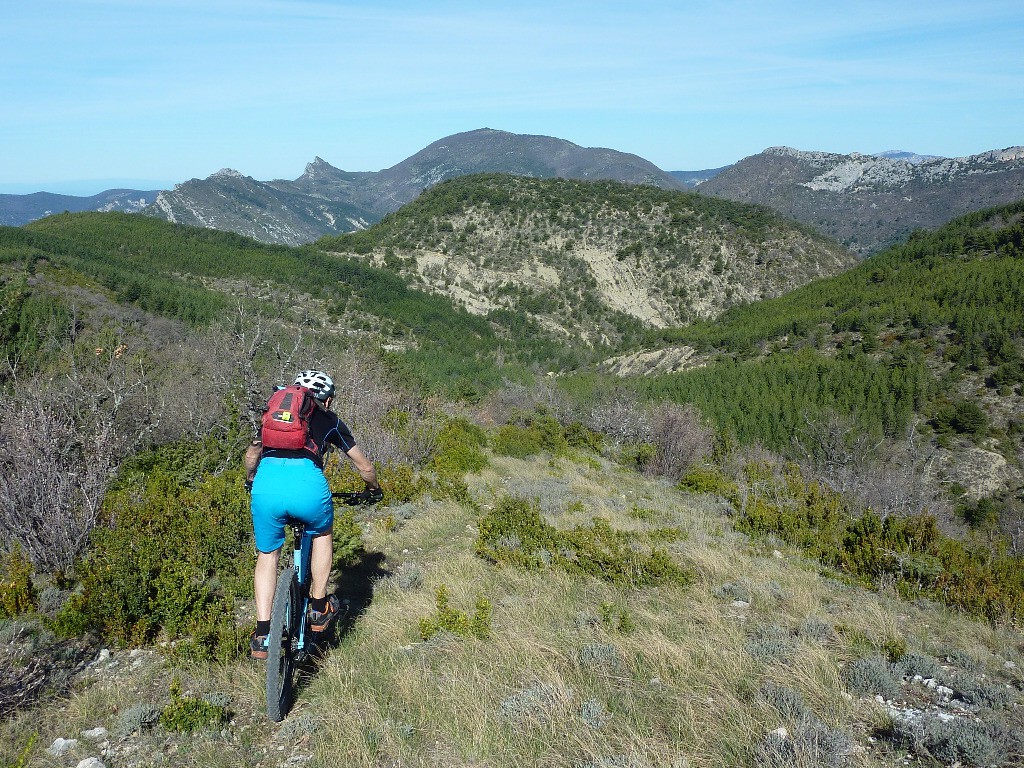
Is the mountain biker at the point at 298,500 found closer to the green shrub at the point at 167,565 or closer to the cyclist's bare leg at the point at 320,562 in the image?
the cyclist's bare leg at the point at 320,562

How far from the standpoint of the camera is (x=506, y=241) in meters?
66.9

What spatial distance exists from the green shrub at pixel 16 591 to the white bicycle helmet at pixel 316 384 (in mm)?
3282

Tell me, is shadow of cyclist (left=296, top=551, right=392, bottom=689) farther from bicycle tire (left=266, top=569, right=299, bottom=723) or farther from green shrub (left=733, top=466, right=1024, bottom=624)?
green shrub (left=733, top=466, right=1024, bottom=624)

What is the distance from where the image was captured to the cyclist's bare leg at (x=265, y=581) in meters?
3.61

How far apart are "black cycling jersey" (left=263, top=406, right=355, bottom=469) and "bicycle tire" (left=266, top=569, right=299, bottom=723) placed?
29.4 inches

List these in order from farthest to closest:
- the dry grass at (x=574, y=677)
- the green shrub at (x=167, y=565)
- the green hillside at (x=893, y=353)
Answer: the green hillside at (x=893, y=353) → the green shrub at (x=167, y=565) → the dry grass at (x=574, y=677)

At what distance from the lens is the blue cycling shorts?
3.51 meters

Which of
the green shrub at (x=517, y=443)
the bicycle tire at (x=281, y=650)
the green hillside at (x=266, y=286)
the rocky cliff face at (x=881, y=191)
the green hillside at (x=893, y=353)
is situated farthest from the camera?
the rocky cliff face at (x=881, y=191)

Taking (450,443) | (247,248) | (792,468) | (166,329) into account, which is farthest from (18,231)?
(792,468)

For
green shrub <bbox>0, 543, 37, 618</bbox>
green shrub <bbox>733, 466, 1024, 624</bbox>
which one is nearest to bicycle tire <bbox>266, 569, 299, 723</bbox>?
green shrub <bbox>0, 543, 37, 618</bbox>

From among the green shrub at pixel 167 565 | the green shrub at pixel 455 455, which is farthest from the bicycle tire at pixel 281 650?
the green shrub at pixel 455 455

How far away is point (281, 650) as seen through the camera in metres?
3.41

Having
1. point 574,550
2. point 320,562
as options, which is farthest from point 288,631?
point 574,550

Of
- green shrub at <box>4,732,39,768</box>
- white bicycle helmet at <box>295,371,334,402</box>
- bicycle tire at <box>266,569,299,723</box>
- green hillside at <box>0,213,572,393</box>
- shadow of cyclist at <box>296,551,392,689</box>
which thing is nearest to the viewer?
green shrub at <box>4,732,39,768</box>
